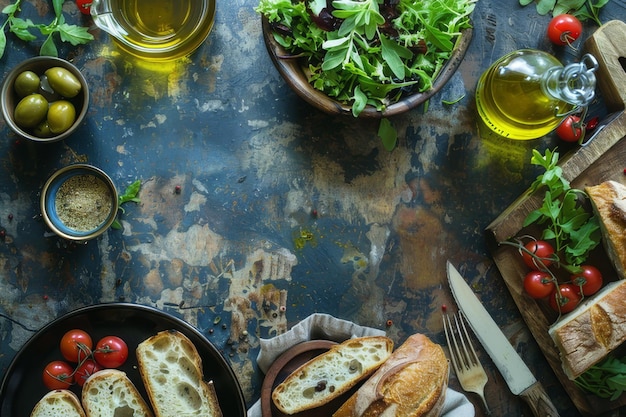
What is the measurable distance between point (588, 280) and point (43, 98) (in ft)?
4.97

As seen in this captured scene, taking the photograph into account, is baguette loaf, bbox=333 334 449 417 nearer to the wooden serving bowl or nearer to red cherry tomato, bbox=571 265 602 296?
red cherry tomato, bbox=571 265 602 296

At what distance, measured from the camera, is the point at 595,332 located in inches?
67.4

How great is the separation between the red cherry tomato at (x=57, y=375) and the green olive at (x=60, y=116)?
60 centimetres

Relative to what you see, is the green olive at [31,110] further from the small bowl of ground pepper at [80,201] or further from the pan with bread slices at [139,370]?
the pan with bread slices at [139,370]

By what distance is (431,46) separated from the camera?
1681mm

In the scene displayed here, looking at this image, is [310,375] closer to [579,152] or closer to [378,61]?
[378,61]

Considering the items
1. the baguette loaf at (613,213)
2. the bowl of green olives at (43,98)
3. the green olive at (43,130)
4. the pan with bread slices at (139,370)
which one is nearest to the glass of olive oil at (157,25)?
the bowl of green olives at (43,98)

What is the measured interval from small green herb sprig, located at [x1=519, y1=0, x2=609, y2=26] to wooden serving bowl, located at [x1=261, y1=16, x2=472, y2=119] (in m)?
0.37

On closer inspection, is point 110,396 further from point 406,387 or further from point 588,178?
point 588,178

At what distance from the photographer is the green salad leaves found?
5.27 feet

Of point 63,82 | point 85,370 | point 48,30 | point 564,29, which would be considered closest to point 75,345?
point 85,370

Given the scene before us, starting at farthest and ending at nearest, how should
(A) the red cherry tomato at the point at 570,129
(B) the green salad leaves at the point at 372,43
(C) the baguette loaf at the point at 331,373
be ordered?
(A) the red cherry tomato at the point at 570,129
(C) the baguette loaf at the point at 331,373
(B) the green salad leaves at the point at 372,43

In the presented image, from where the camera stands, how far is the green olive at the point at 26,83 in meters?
1.70

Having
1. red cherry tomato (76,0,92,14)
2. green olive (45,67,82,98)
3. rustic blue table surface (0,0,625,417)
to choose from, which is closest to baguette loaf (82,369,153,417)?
rustic blue table surface (0,0,625,417)
